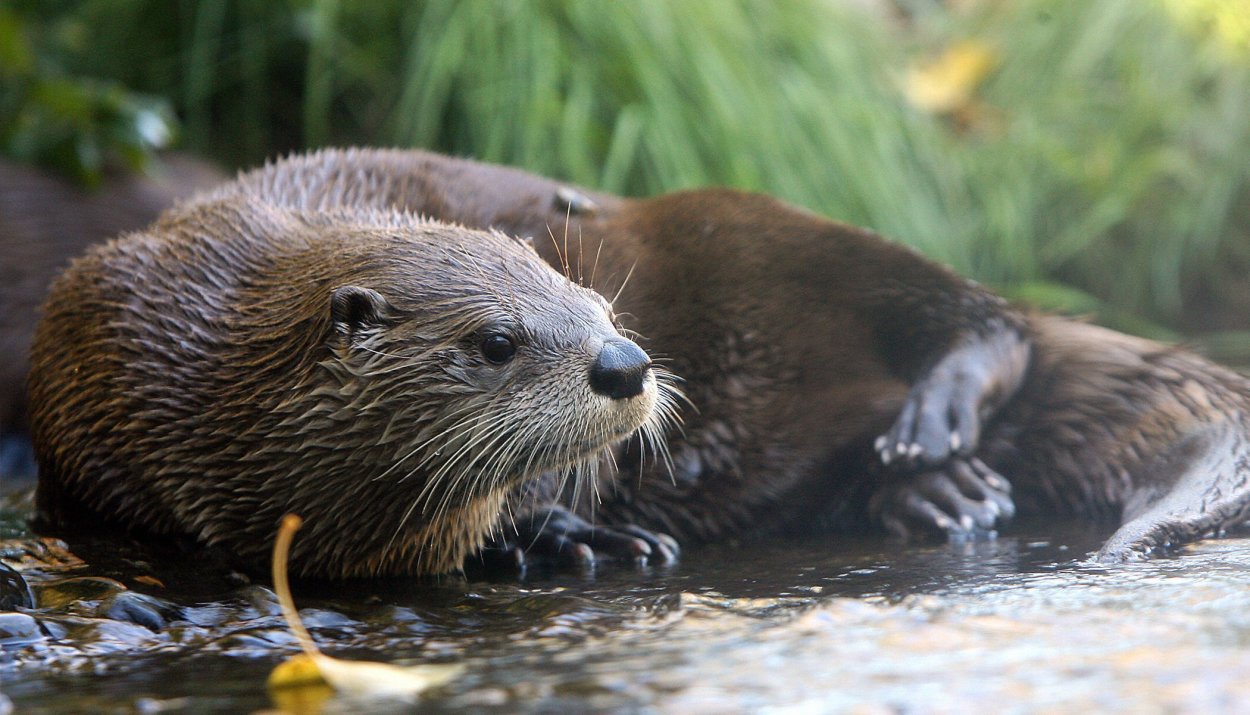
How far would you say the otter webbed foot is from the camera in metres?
3.03

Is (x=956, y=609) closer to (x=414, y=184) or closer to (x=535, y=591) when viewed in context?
(x=535, y=591)

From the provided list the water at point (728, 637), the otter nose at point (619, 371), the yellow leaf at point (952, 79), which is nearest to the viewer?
the water at point (728, 637)

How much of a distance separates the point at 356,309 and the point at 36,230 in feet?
7.59

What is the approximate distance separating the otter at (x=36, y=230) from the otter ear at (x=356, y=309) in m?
1.90

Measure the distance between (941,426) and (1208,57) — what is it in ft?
13.6

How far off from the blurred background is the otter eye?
8.17 ft

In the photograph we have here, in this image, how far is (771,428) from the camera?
3.20 meters

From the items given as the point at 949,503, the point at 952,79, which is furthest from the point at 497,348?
the point at 952,79

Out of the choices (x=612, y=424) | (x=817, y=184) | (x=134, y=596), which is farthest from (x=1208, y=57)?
(x=134, y=596)

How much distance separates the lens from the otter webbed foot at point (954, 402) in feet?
9.95

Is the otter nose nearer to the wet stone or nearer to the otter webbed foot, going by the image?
the otter webbed foot

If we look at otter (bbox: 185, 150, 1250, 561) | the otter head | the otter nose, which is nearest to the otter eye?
the otter head

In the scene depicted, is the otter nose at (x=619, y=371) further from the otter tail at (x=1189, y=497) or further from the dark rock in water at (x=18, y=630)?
the dark rock in water at (x=18, y=630)

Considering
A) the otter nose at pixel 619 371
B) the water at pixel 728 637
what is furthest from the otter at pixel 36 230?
the otter nose at pixel 619 371
